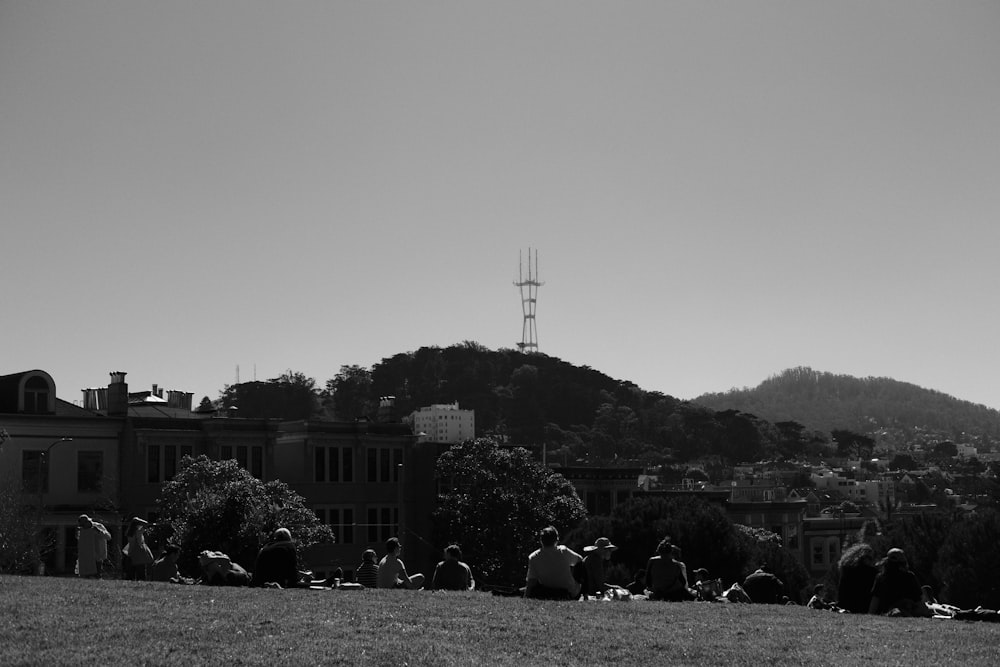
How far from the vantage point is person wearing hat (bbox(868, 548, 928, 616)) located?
2064 cm

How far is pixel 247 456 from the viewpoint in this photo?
6050cm

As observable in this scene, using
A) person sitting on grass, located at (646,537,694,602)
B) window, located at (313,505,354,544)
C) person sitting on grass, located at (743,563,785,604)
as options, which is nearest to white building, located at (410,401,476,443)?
window, located at (313,505,354,544)

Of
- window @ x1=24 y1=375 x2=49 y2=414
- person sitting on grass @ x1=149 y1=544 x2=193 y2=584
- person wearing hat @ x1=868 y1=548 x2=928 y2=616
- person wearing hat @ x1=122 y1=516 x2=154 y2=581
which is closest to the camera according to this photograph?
person wearing hat @ x1=868 y1=548 x2=928 y2=616

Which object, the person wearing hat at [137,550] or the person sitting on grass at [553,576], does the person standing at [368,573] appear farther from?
the person sitting on grass at [553,576]

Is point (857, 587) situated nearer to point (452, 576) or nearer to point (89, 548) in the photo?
point (452, 576)

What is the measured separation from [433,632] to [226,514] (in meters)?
30.6

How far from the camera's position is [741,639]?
57.4ft

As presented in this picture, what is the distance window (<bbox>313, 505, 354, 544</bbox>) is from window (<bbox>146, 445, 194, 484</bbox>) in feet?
23.7

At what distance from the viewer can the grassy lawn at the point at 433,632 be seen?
15.6m

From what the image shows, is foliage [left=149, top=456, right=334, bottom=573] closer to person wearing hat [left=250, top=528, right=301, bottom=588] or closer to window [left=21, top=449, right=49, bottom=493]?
window [left=21, top=449, right=49, bottom=493]

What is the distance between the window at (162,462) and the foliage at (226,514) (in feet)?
13.1

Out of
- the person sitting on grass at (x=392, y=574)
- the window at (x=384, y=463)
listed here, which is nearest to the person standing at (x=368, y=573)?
the person sitting on grass at (x=392, y=574)

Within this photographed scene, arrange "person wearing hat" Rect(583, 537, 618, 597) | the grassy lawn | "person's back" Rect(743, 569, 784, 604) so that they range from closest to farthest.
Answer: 1. the grassy lawn
2. "person wearing hat" Rect(583, 537, 618, 597)
3. "person's back" Rect(743, 569, 784, 604)

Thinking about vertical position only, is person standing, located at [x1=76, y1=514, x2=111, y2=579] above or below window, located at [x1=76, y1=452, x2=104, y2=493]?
below
